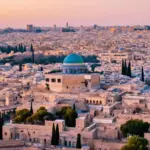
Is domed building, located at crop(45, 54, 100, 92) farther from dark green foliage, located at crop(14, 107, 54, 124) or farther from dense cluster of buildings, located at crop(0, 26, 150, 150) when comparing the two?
dark green foliage, located at crop(14, 107, 54, 124)

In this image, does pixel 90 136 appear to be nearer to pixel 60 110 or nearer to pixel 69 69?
pixel 60 110

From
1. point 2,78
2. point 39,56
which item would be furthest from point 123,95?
point 39,56

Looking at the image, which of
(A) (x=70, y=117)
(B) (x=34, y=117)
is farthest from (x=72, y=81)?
(B) (x=34, y=117)

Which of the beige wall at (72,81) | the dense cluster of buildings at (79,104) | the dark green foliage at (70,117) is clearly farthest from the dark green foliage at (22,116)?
the beige wall at (72,81)

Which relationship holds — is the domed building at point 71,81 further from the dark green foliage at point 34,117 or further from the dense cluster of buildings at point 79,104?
the dark green foliage at point 34,117

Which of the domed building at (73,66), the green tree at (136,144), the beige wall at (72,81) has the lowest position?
the green tree at (136,144)

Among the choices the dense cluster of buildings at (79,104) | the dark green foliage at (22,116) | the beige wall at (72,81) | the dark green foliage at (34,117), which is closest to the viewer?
the dense cluster of buildings at (79,104)

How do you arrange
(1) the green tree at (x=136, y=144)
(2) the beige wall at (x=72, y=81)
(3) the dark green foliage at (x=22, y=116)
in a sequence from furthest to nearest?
(2) the beige wall at (x=72, y=81) < (3) the dark green foliage at (x=22, y=116) < (1) the green tree at (x=136, y=144)

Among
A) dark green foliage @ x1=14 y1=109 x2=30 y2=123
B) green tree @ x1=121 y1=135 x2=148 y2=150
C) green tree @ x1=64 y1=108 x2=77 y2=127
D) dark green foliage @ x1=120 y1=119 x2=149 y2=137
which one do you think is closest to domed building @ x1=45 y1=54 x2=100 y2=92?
dark green foliage @ x1=14 y1=109 x2=30 y2=123
